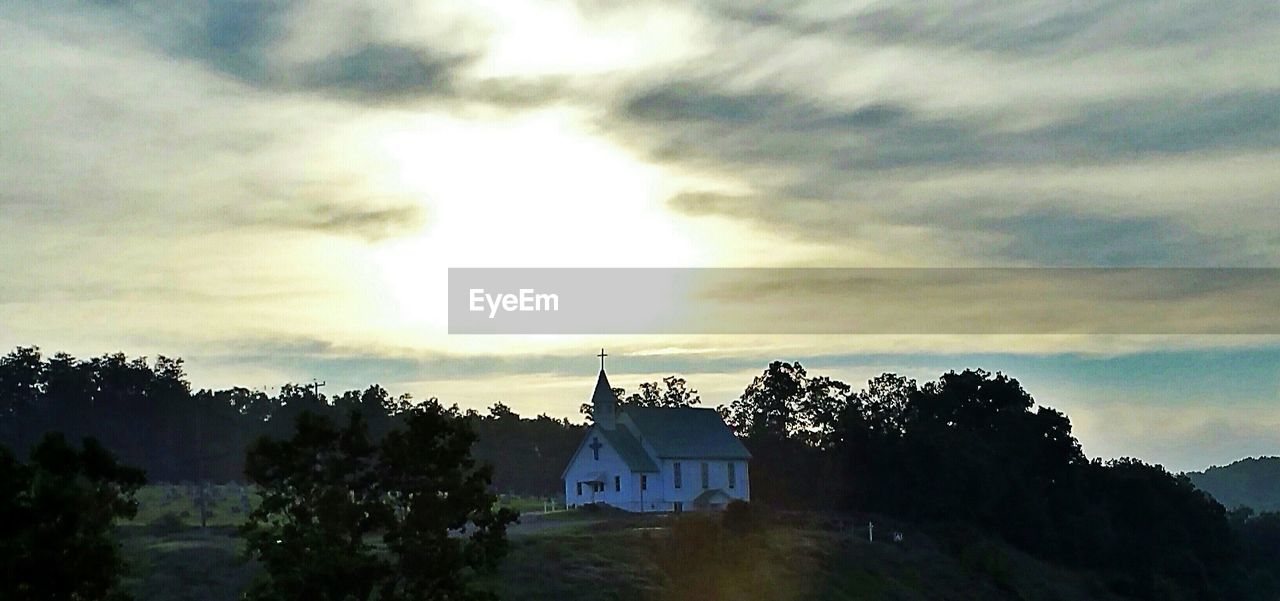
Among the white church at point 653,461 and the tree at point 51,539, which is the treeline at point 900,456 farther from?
the tree at point 51,539

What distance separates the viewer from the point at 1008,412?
116750 mm

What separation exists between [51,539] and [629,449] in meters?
67.1

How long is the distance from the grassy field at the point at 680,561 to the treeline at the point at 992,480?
7231 mm

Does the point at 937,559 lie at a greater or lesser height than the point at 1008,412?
lesser

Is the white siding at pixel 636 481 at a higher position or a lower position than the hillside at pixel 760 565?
higher

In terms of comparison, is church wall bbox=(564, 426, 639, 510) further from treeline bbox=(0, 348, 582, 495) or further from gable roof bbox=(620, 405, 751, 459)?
treeline bbox=(0, 348, 582, 495)

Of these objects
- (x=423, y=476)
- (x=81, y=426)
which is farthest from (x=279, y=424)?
(x=423, y=476)

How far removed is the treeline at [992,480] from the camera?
102312 millimetres

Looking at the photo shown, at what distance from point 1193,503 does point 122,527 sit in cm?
8289

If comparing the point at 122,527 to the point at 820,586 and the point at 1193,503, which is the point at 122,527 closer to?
the point at 820,586

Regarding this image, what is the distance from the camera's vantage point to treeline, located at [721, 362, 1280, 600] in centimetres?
10231

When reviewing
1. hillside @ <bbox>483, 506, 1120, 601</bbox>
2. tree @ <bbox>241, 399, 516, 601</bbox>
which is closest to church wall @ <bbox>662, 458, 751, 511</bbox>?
hillside @ <bbox>483, 506, 1120, 601</bbox>

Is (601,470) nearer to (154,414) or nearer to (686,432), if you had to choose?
(686,432)

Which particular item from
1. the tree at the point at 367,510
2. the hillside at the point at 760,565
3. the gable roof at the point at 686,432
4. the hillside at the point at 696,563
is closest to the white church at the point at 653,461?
the gable roof at the point at 686,432
